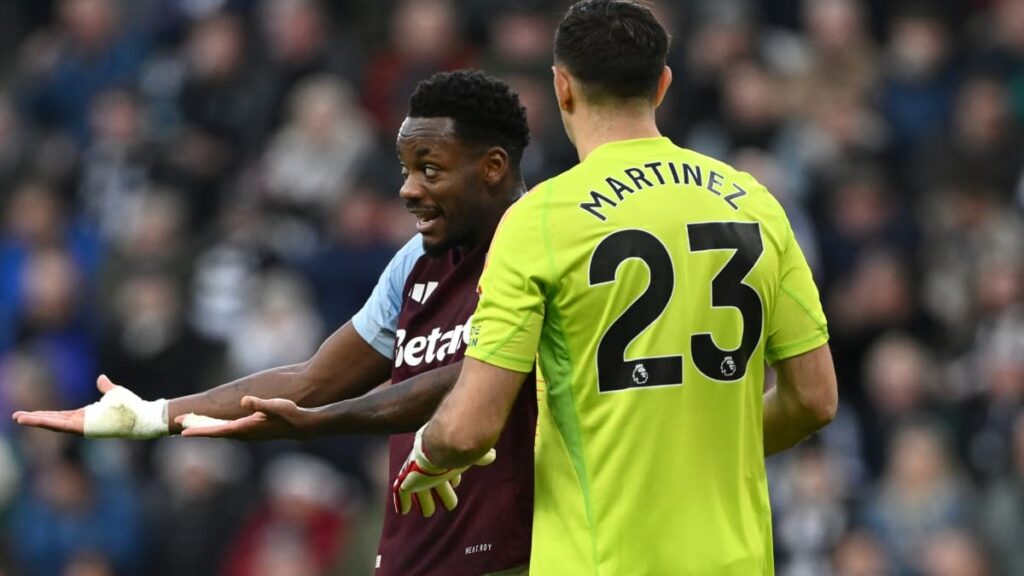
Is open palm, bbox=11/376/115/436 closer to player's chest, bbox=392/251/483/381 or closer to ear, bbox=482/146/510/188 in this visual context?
player's chest, bbox=392/251/483/381

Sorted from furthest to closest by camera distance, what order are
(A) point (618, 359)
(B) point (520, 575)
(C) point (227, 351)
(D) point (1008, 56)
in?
1. (D) point (1008, 56)
2. (C) point (227, 351)
3. (B) point (520, 575)
4. (A) point (618, 359)

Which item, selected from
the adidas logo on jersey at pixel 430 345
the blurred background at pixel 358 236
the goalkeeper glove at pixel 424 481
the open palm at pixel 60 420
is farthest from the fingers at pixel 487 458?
the blurred background at pixel 358 236

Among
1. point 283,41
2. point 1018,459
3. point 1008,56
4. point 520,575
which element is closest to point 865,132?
point 1008,56

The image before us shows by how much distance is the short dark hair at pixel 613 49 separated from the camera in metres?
4.83

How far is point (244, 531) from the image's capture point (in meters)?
11.4

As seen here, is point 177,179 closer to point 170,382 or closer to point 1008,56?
point 170,382

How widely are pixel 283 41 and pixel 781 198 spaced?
13.1 feet

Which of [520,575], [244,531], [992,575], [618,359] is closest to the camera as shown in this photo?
[618,359]

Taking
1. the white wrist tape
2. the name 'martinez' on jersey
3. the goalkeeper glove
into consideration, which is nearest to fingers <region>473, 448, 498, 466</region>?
the goalkeeper glove

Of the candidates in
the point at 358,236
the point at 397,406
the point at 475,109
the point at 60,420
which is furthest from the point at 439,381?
the point at 358,236

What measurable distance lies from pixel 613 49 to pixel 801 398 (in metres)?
0.99

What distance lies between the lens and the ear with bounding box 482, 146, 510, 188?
17.6 ft

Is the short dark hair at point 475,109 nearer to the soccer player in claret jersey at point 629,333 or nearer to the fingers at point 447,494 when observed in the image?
the soccer player in claret jersey at point 629,333

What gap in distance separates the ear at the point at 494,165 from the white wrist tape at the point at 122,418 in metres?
1.08
